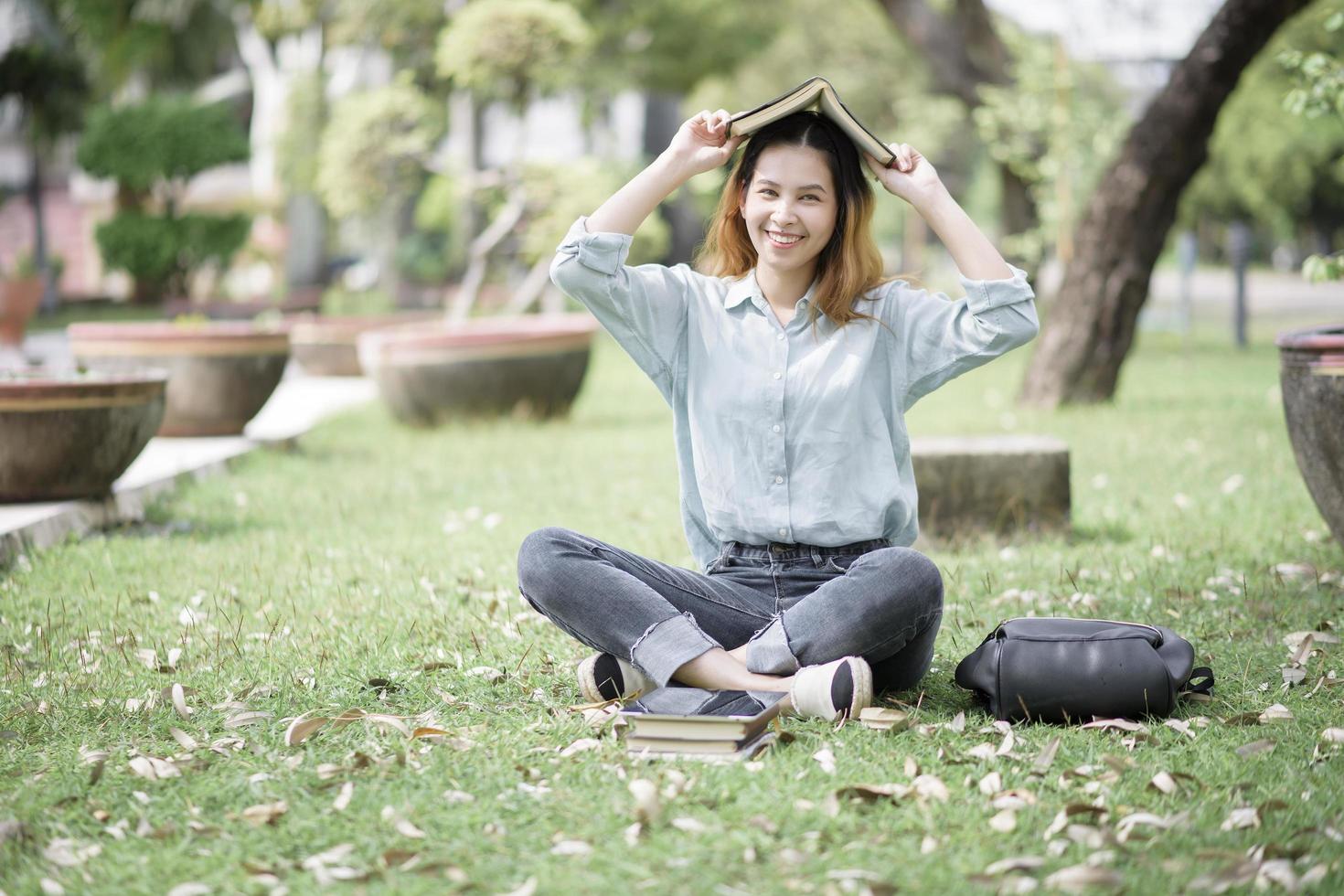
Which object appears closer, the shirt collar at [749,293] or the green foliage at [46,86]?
the shirt collar at [749,293]

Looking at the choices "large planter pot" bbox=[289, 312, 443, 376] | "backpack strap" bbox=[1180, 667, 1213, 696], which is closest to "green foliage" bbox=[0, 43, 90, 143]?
"large planter pot" bbox=[289, 312, 443, 376]

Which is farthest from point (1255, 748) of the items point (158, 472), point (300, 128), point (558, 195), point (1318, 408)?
point (300, 128)

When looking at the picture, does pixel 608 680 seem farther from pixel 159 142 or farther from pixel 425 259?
pixel 425 259

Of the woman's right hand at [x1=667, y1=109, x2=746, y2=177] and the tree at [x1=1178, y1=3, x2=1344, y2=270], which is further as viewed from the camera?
the tree at [x1=1178, y1=3, x2=1344, y2=270]

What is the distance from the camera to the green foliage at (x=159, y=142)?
2281 centimetres

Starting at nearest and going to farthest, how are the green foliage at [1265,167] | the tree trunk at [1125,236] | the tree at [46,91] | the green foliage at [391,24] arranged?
1. the tree trunk at [1125,236]
2. the green foliage at [391,24]
3. the tree at [46,91]
4. the green foliage at [1265,167]

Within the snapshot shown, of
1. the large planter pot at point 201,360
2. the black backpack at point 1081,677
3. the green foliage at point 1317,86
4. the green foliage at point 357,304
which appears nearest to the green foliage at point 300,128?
the green foliage at point 357,304

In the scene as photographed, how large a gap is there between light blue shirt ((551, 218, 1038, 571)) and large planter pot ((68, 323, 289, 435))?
585cm

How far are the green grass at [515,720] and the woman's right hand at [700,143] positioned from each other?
136 centimetres

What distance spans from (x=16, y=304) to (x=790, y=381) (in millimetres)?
14220

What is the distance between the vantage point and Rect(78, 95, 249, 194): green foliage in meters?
22.8

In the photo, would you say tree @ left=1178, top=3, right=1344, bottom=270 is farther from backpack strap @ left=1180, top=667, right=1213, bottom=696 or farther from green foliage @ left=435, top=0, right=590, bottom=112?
backpack strap @ left=1180, top=667, right=1213, bottom=696

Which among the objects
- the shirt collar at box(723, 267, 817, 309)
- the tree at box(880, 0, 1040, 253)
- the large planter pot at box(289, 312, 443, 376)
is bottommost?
the large planter pot at box(289, 312, 443, 376)

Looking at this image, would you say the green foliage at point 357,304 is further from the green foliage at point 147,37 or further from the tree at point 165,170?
the green foliage at point 147,37
